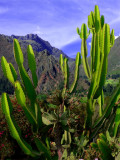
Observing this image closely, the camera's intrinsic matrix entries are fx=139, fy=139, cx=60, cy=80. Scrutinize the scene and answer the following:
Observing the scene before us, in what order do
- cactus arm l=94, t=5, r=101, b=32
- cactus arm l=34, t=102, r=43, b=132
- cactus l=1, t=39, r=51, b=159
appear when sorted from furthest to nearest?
cactus arm l=94, t=5, r=101, b=32 → cactus arm l=34, t=102, r=43, b=132 → cactus l=1, t=39, r=51, b=159

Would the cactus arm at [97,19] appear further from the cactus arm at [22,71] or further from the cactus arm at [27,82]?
the cactus arm at [27,82]

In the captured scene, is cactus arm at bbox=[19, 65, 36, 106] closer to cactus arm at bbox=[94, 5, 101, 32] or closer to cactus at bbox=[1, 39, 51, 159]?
cactus at bbox=[1, 39, 51, 159]

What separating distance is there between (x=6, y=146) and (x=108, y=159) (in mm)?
2736

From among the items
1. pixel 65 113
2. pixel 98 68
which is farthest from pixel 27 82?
pixel 98 68

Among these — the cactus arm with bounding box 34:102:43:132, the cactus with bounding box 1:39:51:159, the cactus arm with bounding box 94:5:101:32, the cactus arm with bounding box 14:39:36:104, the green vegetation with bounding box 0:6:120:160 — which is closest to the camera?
the cactus with bounding box 1:39:51:159

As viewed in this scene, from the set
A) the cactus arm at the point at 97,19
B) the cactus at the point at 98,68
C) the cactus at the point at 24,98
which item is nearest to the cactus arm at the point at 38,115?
the cactus at the point at 24,98

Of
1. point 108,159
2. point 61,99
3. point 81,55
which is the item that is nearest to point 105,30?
point 81,55

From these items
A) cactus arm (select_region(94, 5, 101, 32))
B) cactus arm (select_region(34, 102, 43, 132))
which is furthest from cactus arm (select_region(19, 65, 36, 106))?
cactus arm (select_region(94, 5, 101, 32))

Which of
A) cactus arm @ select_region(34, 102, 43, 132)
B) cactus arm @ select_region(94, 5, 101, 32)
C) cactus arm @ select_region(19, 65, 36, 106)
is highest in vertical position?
cactus arm @ select_region(94, 5, 101, 32)

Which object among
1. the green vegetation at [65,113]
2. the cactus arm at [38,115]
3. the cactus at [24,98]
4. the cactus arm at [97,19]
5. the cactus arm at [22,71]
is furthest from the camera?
the cactus arm at [97,19]

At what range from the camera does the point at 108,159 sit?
114 inches

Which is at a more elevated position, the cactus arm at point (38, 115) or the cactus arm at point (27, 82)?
the cactus arm at point (27, 82)

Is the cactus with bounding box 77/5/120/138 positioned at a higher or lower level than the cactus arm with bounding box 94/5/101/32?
lower

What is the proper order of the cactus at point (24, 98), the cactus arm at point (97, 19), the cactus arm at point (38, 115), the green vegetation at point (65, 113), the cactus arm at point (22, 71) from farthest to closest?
the cactus arm at point (97, 19), the cactus arm at point (38, 115), the cactus arm at point (22, 71), the green vegetation at point (65, 113), the cactus at point (24, 98)
